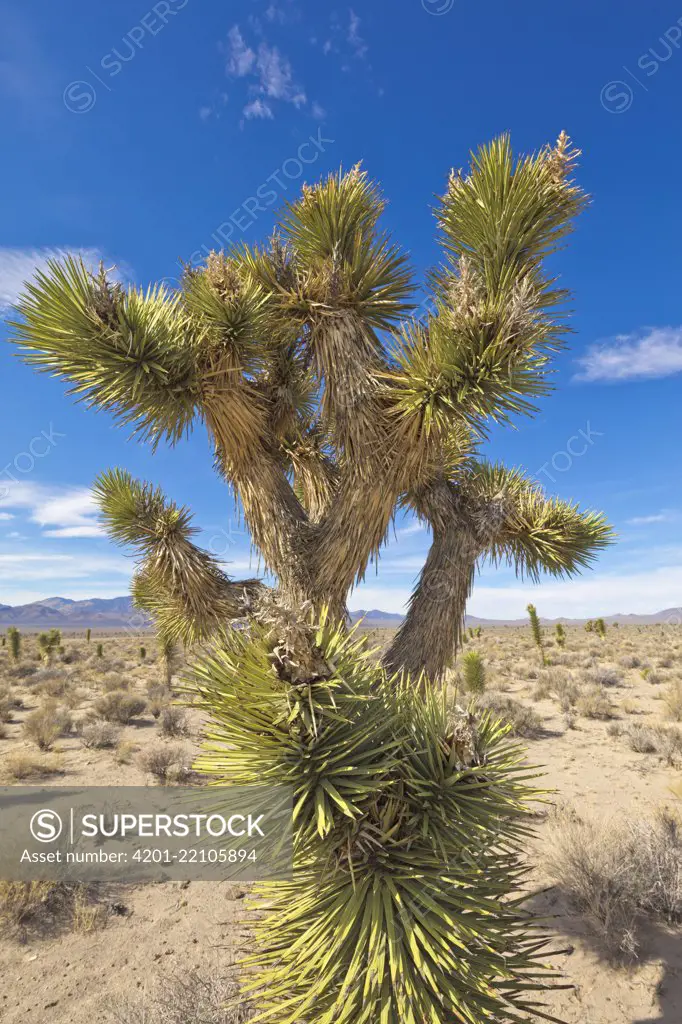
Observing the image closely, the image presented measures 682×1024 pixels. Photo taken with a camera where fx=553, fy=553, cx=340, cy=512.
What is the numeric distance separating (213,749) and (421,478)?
2302mm

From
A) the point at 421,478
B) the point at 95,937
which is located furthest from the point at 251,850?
the point at 95,937

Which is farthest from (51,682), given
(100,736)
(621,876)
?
(621,876)

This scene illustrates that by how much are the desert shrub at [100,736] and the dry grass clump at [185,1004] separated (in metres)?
6.38

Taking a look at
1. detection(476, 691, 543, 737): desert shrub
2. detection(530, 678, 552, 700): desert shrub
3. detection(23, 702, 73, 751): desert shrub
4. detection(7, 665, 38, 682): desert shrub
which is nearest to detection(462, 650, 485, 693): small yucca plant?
detection(476, 691, 543, 737): desert shrub

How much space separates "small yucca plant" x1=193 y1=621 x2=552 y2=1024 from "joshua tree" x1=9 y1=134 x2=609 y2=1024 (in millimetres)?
10

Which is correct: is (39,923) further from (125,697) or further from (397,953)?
(125,697)

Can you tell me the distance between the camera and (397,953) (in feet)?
5.39

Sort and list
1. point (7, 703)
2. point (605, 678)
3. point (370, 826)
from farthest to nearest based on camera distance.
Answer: point (605, 678) < point (7, 703) < point (370, 826)

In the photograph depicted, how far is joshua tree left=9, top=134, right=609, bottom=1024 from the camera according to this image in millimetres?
1696

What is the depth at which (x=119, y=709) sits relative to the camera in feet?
38.4

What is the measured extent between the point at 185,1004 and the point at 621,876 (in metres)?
3.56

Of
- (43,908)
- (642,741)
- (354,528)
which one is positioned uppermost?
(354,528)

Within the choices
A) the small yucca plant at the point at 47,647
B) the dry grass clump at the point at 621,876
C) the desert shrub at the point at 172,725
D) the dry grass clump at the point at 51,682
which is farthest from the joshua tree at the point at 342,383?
the small yucca plant at the point at 47,647

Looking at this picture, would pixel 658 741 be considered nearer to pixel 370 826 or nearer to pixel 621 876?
pixel 621 876
